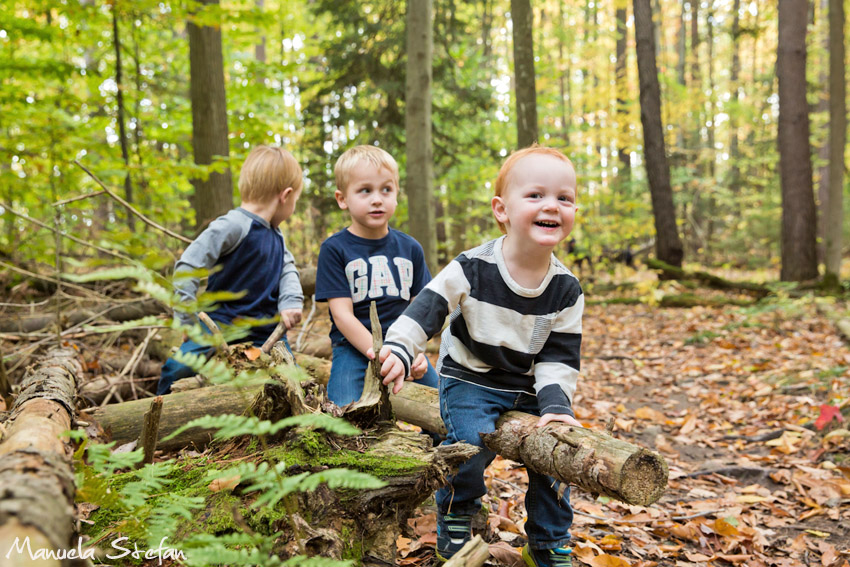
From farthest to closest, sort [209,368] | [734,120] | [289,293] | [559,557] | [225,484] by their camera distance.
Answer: [734,120] → [289,293] → [559,557] → [225,484] → [209,368]

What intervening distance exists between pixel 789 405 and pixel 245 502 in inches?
191

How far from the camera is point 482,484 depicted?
238 centimetres

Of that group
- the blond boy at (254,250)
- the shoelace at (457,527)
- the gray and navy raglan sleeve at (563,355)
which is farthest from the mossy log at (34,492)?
the blond boy at (254,250)

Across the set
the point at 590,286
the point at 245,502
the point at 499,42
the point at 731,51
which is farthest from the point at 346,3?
the point at 731,51

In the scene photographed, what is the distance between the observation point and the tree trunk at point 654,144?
41.7ft

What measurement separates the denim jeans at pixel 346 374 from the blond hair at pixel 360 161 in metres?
0.98

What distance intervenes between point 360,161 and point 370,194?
0.20m

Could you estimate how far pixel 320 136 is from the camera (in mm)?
12211

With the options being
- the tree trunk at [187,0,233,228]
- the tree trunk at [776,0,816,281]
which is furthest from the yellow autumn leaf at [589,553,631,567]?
the tree trunk at [776,0,816,281]

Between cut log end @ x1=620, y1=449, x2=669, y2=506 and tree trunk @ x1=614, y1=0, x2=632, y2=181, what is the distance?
52.5 feet

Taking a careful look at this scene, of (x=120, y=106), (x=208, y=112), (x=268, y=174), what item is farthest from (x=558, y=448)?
(x=120, y=106)

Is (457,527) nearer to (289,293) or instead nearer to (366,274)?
(366,274)

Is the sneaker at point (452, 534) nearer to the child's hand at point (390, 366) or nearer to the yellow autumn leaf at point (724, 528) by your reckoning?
the child's hand at point (390, 366)

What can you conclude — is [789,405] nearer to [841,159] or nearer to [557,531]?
[557,531]
